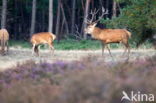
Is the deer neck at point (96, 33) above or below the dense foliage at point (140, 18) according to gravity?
below

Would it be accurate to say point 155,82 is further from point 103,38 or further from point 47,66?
point 103,38

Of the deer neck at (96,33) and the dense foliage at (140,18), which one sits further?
the deer neck at (96,33)

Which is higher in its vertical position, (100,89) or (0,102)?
(100,89)

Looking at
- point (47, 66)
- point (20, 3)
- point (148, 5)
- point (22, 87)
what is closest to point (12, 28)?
point (20, 3)

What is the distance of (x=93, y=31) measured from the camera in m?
24.3

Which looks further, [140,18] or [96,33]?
[96,33]

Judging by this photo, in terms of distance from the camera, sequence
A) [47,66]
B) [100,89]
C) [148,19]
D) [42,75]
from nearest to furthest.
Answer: [100,89], [42,75], [47,66], [148,19]

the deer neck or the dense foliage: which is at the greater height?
the dense foliage

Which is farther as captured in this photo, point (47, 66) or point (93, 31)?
point (93, 31)

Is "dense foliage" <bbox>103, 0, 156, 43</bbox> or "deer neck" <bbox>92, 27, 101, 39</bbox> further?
"deer neck" <bbox>92, 27, 101, 39</bbox>

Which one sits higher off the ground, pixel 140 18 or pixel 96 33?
pixel 140 18

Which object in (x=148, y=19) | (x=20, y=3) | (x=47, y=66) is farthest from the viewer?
(x=20, y=3)

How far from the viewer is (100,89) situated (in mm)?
7793

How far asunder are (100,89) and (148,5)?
44.0 feet
